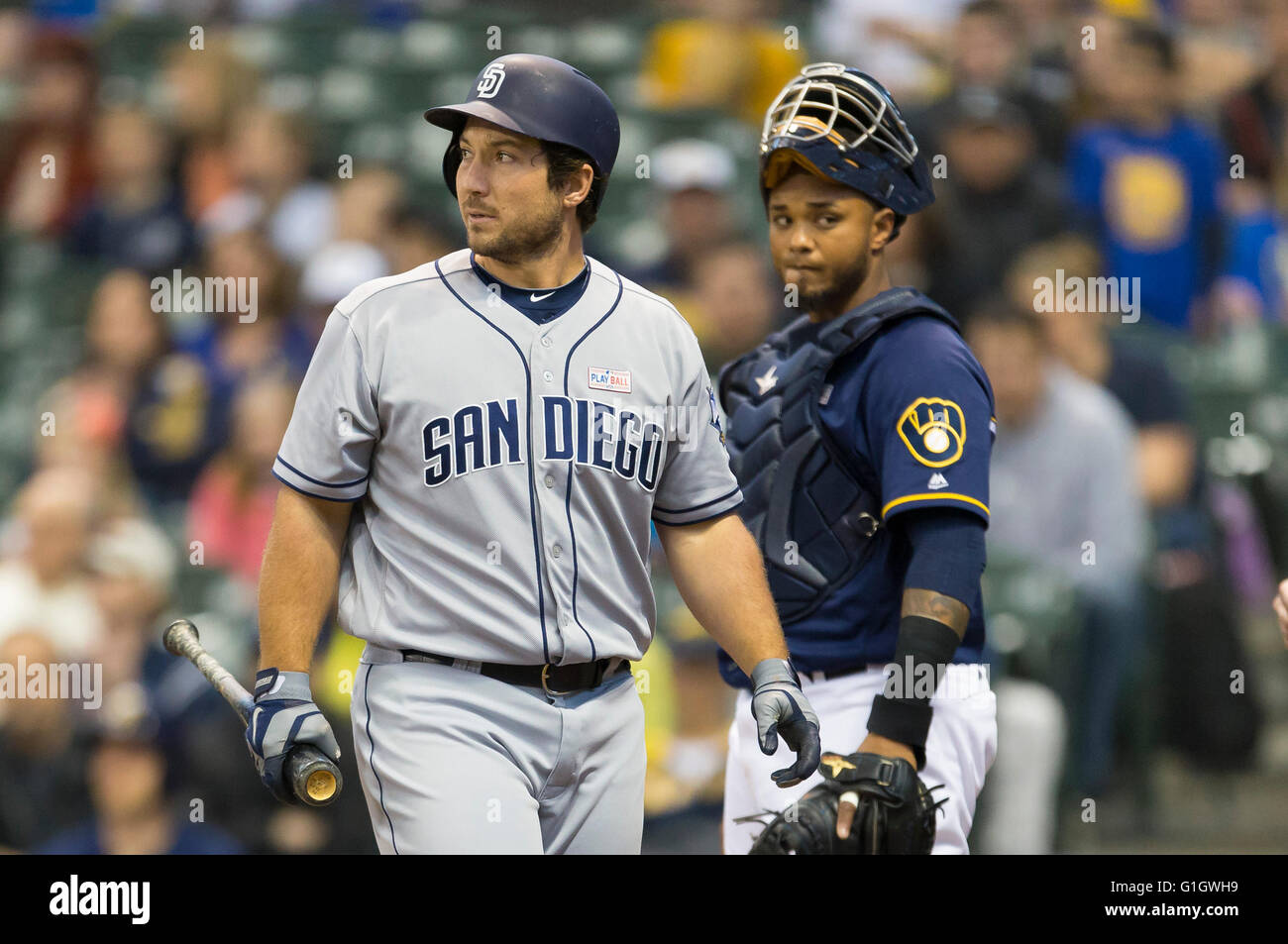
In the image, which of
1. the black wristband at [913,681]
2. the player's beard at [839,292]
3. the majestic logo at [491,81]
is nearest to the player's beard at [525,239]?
the majestic logo at [491,81]

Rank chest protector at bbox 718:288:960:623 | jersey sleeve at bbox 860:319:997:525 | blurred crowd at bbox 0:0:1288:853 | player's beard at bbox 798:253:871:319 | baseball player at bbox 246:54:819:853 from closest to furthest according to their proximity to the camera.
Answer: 1. baseball player at bbox 246:54:819:853
2. jersey sleeve at bbox 860:319:997:525
3. chest protector at bbox 718:288:960:623
4. player's beard at bbox 798:253:871:319
5. blurred crowd at bbox 0:0:1288:853

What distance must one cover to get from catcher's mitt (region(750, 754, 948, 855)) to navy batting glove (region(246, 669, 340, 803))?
0.76 meters

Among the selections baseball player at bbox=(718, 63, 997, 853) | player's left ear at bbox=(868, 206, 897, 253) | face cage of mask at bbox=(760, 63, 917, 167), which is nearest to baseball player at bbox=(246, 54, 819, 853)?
baseball player at bbox=(718, 63, 997, 853)

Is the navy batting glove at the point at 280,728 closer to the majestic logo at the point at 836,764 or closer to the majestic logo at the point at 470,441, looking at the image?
the majestic logo at the point at 470,441

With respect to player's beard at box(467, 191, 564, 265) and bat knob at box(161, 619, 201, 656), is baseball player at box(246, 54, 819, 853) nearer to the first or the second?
player's beard at box(467, 191, 564, 265)

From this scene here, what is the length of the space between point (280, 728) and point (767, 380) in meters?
1.27

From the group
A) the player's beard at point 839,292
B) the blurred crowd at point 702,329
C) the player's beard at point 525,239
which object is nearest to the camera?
the player's beard at point 525,239

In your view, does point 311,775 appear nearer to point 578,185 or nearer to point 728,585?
point 728,585

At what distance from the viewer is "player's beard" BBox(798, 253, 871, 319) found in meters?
3.28

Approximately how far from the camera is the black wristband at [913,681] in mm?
2842

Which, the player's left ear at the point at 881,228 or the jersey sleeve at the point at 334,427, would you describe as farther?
the player's left ear at the point at 881,228

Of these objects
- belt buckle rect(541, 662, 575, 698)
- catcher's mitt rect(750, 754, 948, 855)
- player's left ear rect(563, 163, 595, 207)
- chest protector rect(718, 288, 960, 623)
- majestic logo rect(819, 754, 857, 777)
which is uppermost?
player's left ear rect(563, 163, 595, 207)

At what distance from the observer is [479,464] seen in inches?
109
